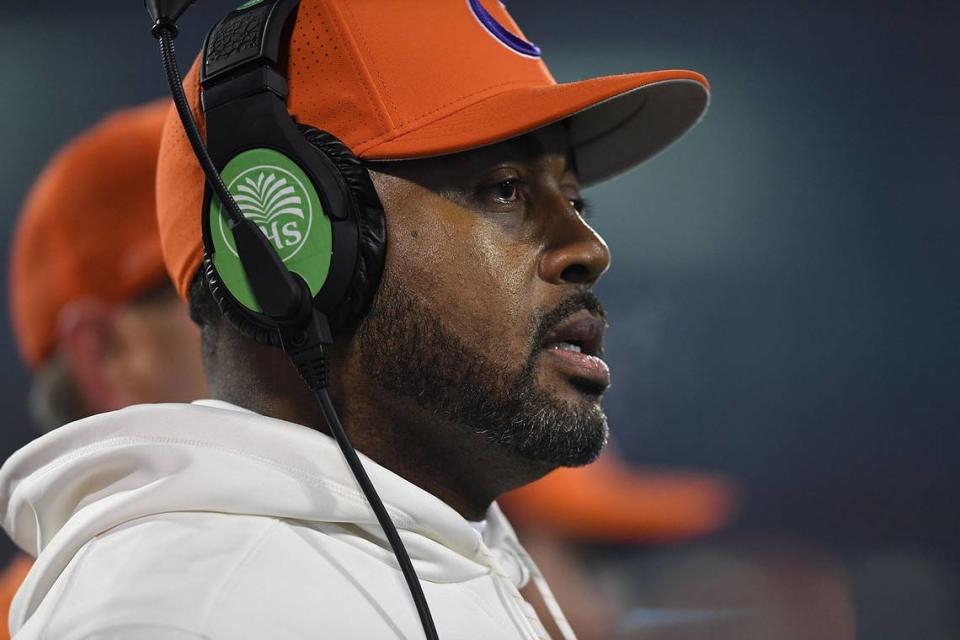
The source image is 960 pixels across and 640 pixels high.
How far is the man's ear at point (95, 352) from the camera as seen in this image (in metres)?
1.60

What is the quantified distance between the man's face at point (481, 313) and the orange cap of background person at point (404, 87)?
4cm

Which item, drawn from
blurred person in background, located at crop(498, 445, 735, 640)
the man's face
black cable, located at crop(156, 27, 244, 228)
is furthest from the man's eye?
blurred person in background, located at crop(498, 445, 735, 640)

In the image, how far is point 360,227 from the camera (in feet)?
2.70

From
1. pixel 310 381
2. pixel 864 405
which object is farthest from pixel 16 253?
pixel 864 405

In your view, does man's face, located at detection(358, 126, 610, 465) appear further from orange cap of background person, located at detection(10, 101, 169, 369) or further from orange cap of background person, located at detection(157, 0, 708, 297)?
orange cap of background person, located at detection(10, 101, 169, 369)

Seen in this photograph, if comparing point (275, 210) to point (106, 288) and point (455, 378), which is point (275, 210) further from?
point (106, 288)

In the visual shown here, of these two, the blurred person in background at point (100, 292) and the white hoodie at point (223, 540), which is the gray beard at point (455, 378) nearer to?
the white hoodie at point (223, 540)

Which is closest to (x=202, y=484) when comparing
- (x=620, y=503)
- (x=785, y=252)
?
(x=785, y=252)

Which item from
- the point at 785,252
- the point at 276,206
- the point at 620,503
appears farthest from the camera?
the point at 620,503

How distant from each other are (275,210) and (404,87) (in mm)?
151

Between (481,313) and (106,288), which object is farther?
(106,288)

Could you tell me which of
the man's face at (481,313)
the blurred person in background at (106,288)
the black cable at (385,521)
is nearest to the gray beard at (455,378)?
the man's face at (481,313)

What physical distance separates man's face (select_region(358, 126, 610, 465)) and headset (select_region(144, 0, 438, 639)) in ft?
0.10

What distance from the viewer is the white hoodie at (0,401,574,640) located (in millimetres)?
665
